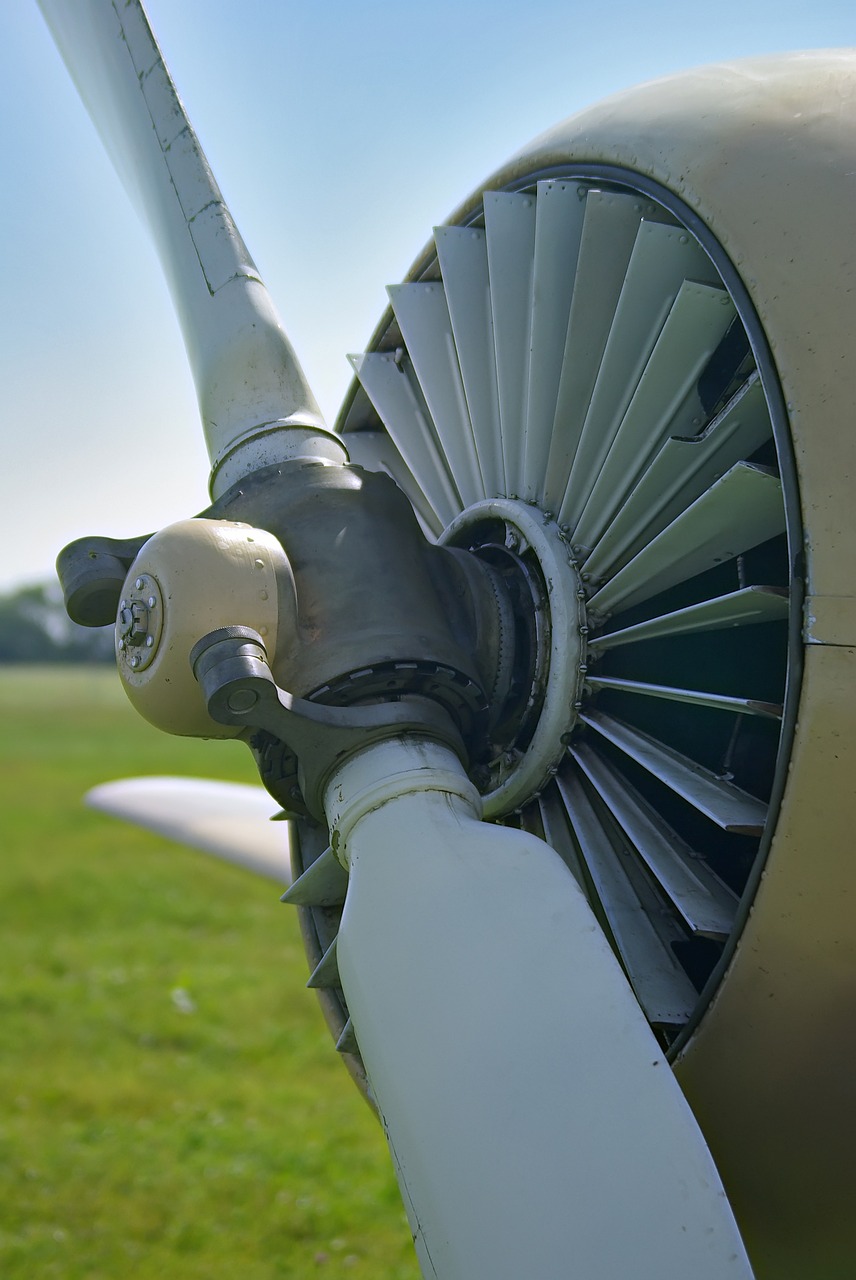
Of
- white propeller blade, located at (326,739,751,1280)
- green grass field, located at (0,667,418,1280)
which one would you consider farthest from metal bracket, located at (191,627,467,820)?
green grass field, located at (0,667,418,1280)

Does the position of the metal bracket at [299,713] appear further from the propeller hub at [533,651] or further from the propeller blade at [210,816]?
the propeller blade at [210,816]

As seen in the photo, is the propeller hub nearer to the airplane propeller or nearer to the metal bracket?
the airplane propeller

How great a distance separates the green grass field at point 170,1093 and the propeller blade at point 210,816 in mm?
404

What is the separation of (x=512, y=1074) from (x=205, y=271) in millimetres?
2283

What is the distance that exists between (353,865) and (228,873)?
52.7 ft

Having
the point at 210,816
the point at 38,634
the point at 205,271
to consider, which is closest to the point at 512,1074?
the point at 205,271

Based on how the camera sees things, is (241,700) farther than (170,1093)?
No

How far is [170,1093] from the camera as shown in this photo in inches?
340

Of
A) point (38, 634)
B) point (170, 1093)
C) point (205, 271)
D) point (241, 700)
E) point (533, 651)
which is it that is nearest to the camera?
point (241, 700)

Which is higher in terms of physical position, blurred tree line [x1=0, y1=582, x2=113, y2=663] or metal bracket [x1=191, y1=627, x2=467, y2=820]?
metal bracket [x1=191, y1=627, x2=467, y2=820]

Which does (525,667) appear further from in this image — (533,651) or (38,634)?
(38,634)

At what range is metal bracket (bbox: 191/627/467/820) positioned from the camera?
2033 mm

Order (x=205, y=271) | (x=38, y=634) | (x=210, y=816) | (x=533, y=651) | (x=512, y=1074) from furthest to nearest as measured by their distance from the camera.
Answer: (x=38, y=634) < (x=210, y=816) < (x=205, y=271) < (x=533, y=651) < (x=512, y=1074)

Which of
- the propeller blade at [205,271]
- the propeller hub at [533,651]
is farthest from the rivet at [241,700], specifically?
the propeller blade at [205,271]
